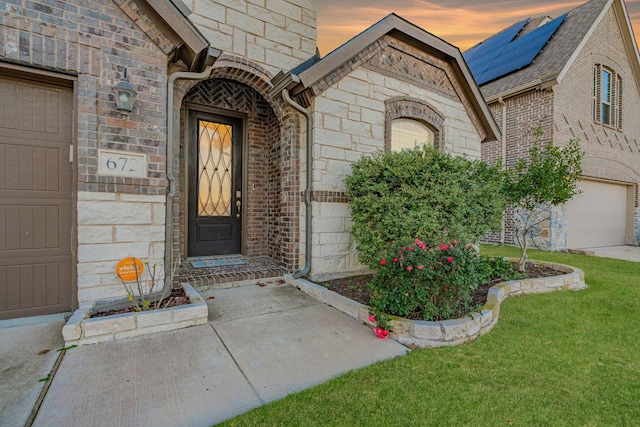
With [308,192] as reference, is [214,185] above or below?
above

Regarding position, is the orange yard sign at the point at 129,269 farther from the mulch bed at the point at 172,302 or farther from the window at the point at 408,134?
the window at the point at 408,134

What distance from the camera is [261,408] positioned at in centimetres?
197

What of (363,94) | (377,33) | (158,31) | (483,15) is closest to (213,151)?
(158,31)

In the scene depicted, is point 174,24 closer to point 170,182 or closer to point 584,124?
point 170,182

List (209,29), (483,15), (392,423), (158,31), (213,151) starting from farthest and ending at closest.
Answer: (483,15) < (213,151) < (209,29) < (158,31) < (392,423)

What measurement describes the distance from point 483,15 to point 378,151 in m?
4.70

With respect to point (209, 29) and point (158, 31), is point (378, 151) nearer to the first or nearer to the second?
point (209, 29)

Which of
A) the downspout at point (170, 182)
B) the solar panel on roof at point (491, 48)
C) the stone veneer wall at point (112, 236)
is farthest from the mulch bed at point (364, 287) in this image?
the solar panel on roof at point (491, 48)

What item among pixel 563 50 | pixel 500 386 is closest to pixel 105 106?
pixel 500 386

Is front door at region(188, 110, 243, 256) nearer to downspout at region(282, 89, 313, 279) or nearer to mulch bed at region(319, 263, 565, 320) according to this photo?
downspout at region(282, 89, 313, 279)

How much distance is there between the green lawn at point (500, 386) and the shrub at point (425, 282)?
44 cm

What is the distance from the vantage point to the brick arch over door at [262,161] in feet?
16.7

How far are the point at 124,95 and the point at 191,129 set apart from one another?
220cm

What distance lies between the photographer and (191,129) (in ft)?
17.8
